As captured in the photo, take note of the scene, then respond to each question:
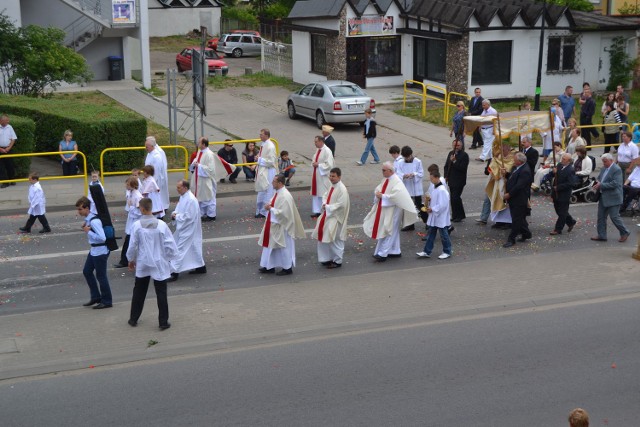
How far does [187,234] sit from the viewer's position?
44.0 feet

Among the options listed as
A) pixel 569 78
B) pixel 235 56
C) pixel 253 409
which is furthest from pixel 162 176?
pixel 235 56

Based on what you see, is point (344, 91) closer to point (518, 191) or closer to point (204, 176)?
point (204, 176)

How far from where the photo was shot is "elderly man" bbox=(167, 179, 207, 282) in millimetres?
13219

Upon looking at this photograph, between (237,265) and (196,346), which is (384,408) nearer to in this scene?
(196,346)

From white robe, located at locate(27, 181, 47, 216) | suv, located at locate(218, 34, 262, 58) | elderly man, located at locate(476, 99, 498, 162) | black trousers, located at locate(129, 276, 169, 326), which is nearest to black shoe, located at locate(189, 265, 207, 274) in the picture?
black trousers, located at locate(129, 276, 169, 326)

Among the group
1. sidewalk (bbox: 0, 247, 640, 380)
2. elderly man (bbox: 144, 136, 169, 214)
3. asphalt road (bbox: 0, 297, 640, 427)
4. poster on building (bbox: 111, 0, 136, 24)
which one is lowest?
asphalt road (bbox: 0, 297, 640, 427)

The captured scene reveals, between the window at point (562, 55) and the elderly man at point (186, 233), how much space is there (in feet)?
72.2

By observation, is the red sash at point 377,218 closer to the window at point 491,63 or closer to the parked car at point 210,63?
the window at point 491,63

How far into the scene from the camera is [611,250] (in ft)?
49.3

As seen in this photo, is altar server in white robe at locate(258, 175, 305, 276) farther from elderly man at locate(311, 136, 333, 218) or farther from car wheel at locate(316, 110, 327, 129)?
car wheel at locate(316, 110, 327, 129)

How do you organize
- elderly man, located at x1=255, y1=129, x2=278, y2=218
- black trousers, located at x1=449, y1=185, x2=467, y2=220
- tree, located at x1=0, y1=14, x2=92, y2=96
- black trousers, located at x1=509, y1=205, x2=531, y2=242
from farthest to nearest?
tree, located at x1=0, y1=14, x2=92, y2=96, elderly man, located at x1=255, y1=129, x2=278, y2=218, black trousers, located at x1=449, y1=185, x2=467, y2=220, black trousers, located at x1=509, y1=205, x2=531, y2=242

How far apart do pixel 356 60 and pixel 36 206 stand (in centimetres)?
2041

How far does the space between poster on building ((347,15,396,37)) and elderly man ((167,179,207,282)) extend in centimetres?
2164

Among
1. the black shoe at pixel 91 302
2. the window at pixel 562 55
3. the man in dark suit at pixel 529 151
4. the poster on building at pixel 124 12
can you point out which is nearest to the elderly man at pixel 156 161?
the black shoe at pixel 91 302
